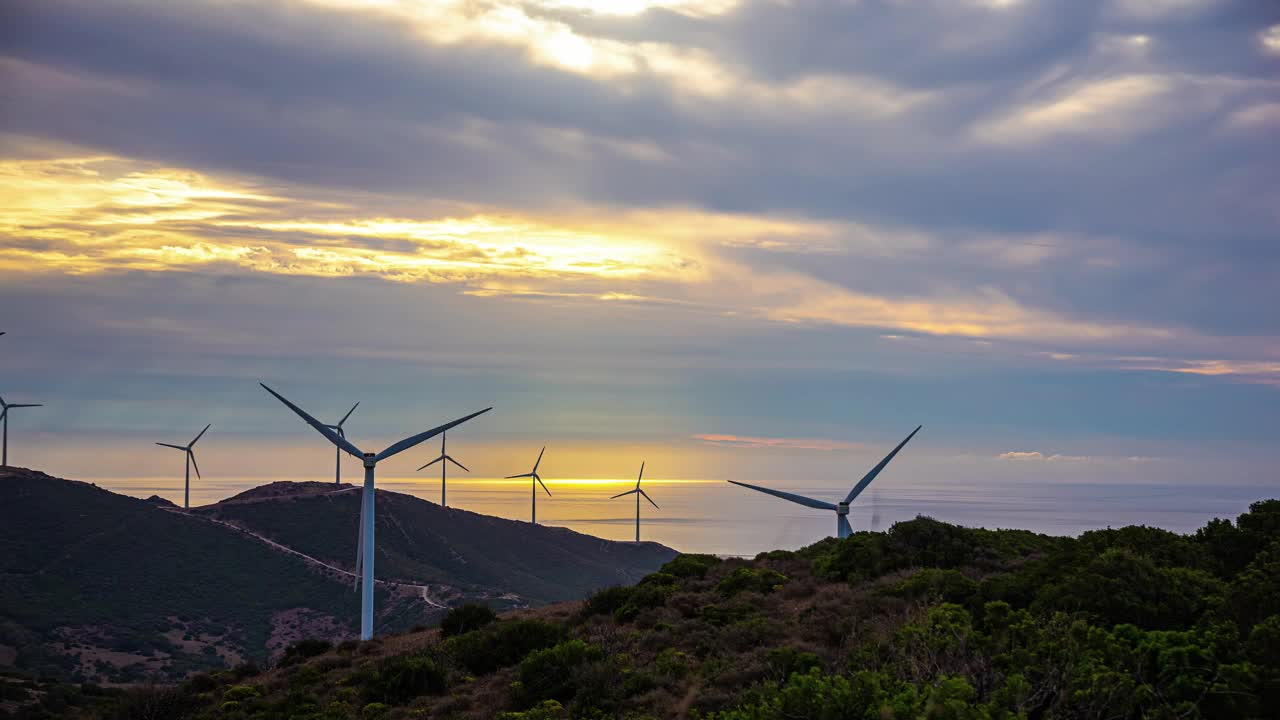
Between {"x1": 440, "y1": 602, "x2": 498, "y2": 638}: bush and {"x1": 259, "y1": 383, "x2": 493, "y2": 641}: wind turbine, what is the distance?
1171 cm

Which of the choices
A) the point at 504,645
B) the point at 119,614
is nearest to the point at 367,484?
the point at 504,645

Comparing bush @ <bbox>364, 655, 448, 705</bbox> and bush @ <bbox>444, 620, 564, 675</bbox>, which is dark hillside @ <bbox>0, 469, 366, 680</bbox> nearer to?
bush @ <bbox>444, 620, 564, 675</bbox>

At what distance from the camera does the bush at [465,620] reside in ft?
163

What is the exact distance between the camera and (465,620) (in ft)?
165

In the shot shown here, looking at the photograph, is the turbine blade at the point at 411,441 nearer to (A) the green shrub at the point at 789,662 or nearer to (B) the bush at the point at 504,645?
(B) the bush at the point at 504,645

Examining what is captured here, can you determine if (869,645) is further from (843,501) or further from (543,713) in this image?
(843,501)

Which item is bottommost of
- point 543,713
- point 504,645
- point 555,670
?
point 504,645

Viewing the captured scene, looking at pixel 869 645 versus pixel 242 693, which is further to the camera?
pixel 242 693

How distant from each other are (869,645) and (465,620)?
28.0 metres

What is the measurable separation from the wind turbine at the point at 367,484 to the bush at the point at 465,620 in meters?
Answer: 11.7

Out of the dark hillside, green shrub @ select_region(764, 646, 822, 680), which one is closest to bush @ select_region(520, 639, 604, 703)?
green shrub @ select_region(764, 646, 822, 680)

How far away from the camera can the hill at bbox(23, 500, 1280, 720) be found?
20.4 metres

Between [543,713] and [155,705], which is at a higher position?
[543,713]

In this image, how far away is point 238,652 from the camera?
531ft
